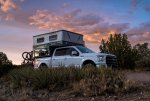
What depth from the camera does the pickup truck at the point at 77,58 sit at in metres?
21.1

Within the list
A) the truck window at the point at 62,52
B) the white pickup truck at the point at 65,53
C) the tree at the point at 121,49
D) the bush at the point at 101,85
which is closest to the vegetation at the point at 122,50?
the tree at the point at 121,49

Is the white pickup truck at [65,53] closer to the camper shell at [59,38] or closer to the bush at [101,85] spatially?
the camper shell at [59,38]

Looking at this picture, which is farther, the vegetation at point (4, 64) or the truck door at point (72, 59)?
the vegetation at point (4, 64)

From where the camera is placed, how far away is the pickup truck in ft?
69.3

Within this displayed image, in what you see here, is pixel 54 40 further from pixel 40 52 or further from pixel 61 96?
pixel 61 96

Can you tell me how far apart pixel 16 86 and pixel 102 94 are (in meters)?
4.56

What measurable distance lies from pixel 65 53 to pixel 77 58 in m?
1.56

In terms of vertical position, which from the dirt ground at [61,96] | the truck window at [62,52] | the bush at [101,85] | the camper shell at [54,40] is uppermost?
the camper shell at [54,40]

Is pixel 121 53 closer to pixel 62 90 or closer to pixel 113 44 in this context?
pixel 113 44

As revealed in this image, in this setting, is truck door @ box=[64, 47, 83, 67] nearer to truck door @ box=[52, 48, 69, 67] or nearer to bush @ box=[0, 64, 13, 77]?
truck door @ box=[52, 48, 69, 67]

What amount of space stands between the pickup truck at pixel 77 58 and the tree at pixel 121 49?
845 cm

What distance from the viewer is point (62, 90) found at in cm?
1355

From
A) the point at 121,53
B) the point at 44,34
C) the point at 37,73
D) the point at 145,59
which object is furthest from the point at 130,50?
the point at 37,73

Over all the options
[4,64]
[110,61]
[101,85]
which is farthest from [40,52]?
[101,85]
